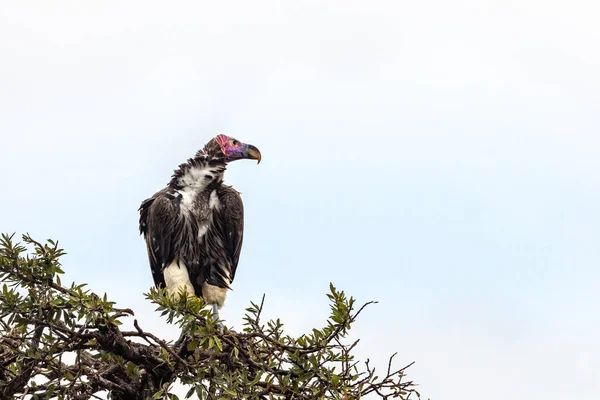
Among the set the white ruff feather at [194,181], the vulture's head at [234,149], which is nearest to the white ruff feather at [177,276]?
the white ruff feather at [194,181]

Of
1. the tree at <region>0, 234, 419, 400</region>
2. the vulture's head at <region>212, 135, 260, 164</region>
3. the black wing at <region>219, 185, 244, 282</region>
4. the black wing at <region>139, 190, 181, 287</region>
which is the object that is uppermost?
the vulture's head at <region>212, 135, 260, 164</region>

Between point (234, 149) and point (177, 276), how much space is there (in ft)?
4.71

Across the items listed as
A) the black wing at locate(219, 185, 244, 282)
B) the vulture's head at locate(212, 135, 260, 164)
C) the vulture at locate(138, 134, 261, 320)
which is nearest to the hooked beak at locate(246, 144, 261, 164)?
the vulture's head at locate(212, 135, 260, 164)

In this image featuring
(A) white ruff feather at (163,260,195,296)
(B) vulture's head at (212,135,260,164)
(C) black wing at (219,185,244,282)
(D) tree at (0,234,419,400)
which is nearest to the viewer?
(D) tree at (0,234,419,400)

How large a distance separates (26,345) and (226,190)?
3180 millimetres

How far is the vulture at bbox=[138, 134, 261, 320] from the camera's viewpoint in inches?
310

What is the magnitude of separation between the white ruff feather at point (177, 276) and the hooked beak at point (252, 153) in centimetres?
134

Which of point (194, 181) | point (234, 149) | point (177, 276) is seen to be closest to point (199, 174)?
point (194, 181)

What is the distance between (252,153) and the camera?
8.55 metres

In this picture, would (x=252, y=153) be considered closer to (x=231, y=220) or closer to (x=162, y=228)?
(x=231, y=220)

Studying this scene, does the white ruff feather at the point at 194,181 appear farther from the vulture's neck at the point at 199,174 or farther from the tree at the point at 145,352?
the tree at the point at 145,352

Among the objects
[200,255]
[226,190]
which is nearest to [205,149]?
[226,190]

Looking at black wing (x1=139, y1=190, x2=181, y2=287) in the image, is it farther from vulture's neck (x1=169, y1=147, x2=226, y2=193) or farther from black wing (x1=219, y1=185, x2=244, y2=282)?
black wing (x1=219, y1=185, x2=244, y2=282)

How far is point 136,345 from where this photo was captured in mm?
5352
